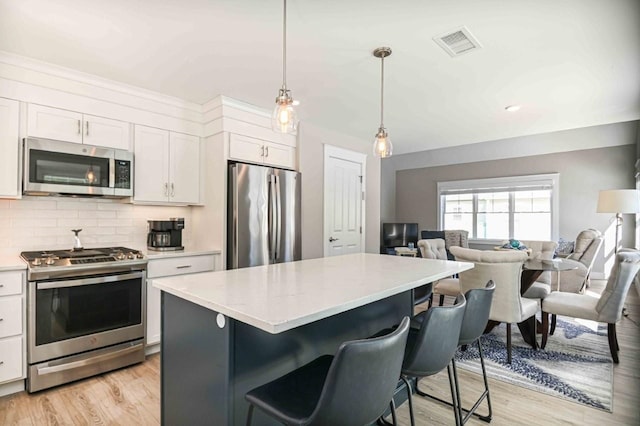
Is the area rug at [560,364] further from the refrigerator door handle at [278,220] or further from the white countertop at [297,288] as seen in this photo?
the refrigerator door handle at [278,220]

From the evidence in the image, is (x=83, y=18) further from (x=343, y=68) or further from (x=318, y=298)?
(x=318, y=298)

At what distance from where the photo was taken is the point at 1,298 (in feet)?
7.37

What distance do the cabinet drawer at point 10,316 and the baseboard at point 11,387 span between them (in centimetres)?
36

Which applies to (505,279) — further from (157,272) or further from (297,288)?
(157,272)

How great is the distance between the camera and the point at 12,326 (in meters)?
2.29

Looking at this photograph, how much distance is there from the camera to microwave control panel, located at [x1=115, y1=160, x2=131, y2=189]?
2986 mm

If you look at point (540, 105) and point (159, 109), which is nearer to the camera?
point (159, 109)

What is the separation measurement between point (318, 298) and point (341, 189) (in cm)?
345

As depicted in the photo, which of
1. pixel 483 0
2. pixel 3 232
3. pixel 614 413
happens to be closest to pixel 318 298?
pixel 483 0

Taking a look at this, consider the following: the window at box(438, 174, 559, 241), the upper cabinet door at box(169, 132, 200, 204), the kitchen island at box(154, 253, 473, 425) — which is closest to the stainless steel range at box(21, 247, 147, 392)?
the upper cabinet door at box(169, 132, 200, 204)

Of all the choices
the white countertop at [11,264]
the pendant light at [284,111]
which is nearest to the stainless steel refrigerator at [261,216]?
the pendant light at [284,111]

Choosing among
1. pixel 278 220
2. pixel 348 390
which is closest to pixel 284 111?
pixel 348 390

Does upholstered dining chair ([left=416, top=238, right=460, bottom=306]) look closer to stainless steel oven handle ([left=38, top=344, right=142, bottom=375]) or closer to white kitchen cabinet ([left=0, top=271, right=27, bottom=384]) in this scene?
stainless steel oven handle ([left=38, top=344, right=142, bottom=375])

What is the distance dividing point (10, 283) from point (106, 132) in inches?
55.1
